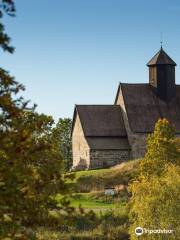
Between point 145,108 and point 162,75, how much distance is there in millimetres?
5635

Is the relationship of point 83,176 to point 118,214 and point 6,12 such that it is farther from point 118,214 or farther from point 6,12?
point 6,12

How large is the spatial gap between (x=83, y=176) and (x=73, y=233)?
20.2 metres

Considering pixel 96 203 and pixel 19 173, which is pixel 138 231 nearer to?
pixel 96 203

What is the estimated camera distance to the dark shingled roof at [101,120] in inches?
2766

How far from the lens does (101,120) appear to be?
234 feet

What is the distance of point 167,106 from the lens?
72875 mm

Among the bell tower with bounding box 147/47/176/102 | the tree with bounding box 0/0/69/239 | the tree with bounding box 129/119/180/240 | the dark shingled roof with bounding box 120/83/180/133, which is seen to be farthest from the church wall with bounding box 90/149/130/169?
the tree with bounding box 0/0/69/239

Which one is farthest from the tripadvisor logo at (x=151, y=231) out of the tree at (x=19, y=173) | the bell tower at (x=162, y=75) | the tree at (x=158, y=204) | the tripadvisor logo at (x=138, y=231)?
the bell tower at (x=162, y=75)

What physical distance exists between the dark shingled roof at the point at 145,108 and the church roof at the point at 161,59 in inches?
114

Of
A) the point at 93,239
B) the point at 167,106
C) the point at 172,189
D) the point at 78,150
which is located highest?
the point at 167,106

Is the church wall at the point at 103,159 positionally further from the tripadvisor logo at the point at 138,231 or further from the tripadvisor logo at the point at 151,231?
the tripadvisor logo at the point at 138,231

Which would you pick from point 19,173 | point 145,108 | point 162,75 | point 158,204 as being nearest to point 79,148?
point 145,108

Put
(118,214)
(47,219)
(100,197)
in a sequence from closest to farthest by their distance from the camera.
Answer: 1. (47,219)
2. (118,214)
3. (100,197)

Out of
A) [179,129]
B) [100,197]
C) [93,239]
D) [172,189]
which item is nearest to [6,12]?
[172,189]
